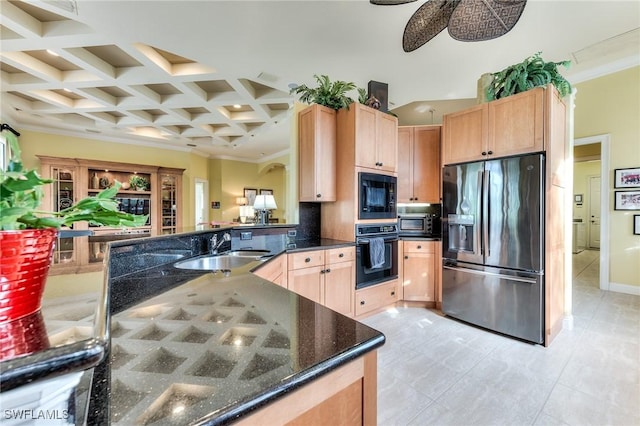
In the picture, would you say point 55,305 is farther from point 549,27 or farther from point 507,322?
point 549,27

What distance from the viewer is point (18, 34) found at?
261cm

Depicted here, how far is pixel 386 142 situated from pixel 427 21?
1218 millimetres

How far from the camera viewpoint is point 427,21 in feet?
6.57

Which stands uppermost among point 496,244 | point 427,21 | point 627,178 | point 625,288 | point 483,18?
point 427,21

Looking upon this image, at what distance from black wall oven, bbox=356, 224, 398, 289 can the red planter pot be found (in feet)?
7.95

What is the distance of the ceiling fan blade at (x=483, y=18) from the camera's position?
1.75 metres

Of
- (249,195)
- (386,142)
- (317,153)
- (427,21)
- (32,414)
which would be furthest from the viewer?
(249,195)

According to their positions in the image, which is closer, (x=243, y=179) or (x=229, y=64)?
(x=229, y=64)

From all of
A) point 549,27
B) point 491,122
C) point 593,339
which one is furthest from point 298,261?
point 549,27

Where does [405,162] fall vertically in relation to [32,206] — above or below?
above

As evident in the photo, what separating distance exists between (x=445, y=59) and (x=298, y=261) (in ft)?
9.41

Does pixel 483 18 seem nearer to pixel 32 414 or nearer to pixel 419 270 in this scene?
pixel 419 270

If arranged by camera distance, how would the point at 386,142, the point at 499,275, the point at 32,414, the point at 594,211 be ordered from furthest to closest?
the point at 594,211 → the point at 386,142 → the point at 499,275 → the point at 32,414

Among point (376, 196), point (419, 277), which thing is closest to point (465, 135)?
point (376, 196)
